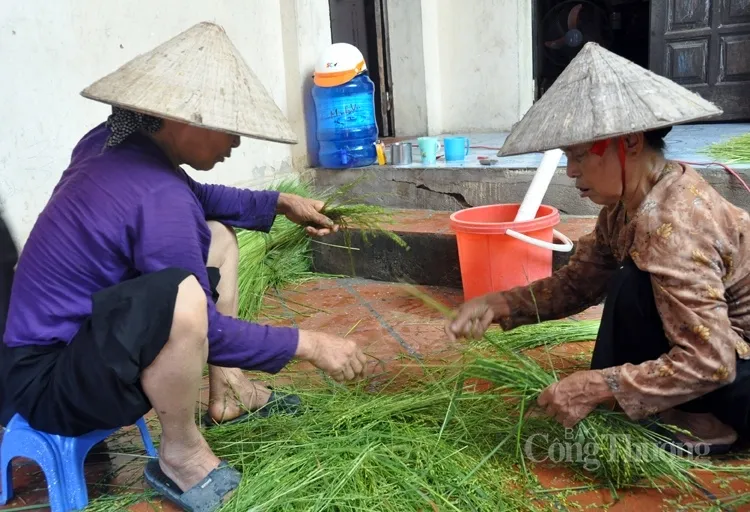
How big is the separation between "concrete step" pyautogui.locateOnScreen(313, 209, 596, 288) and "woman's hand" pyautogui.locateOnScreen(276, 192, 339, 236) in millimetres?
1089

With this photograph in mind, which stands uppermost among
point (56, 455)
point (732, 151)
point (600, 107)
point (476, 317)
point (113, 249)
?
point (600, 107)

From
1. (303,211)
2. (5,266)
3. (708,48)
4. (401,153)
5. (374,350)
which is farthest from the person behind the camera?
(708,48)

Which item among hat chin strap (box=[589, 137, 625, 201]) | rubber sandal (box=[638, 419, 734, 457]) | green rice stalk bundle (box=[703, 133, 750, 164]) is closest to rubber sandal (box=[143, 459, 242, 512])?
rubber sandal (box=[638, 419, 734, 457])

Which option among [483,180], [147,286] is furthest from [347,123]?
[147,286]

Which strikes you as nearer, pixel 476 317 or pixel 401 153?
pixel 476 317

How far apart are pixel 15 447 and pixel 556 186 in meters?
2.78

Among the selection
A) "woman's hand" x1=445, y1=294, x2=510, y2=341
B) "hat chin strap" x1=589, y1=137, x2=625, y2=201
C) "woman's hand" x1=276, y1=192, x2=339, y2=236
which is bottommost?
"woman's hand" x1=445, y1=294, x2=510, y2=341

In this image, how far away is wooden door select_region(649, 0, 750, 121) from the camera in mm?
5141

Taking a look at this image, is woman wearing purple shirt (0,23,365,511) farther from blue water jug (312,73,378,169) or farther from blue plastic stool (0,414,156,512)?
blue water jug (312,73,378,169)

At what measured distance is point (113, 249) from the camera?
5.11 ft

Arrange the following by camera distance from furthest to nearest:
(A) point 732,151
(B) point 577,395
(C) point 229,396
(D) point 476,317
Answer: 1. (A) point 732,151
2. (C) point 229,396
3. (D) point 476,317
4. (B) point 577,395

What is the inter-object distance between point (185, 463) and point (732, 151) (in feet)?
10.2

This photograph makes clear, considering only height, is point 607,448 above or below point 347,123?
below

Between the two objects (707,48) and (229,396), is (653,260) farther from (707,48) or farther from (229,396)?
(707,48)
